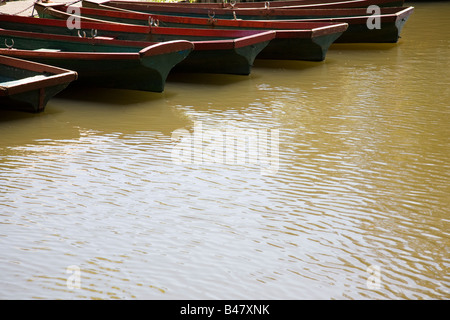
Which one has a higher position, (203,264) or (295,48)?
(295,48)

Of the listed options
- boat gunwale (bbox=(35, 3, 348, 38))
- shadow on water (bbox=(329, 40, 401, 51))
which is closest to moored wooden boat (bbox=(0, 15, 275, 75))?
boat gunwale (bbox=(35, 3, 348, 38))

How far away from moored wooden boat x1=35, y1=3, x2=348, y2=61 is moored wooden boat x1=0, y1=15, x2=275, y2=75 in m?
0.29

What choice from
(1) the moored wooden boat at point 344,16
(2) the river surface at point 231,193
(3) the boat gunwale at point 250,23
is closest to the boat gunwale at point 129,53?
(2) the river surface at point 231,193

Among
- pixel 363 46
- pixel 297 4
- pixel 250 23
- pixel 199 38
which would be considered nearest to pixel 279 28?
pixel 250 23

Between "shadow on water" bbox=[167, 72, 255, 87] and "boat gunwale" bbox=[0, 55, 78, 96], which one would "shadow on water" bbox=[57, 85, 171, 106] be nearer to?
"boat gunwale" bbox=[0, 55, 78, 96]

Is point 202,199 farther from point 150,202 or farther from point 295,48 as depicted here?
point 295,48

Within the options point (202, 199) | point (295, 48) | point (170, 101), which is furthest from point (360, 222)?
point (295, 48)

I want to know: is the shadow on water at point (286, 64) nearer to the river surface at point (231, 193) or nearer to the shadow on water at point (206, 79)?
the shadow on water at point (206, 79)

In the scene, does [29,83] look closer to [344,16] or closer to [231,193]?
[231,193]

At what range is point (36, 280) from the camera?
4.28m

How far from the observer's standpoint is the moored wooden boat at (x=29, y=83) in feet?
24.7

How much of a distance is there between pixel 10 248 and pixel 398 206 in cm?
271

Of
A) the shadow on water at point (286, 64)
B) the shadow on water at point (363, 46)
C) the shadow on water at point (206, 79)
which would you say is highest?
the shadow on water at point (363, 46)

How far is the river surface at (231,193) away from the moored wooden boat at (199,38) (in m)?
0.55
